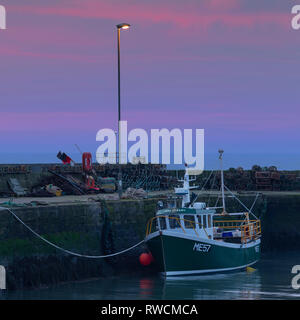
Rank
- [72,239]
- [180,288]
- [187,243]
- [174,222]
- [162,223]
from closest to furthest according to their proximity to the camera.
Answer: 1. [180,288]
2. [72,239]
3. [187,243]
4. [174,222]
5. [162,223]

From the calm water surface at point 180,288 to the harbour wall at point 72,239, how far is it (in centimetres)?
62

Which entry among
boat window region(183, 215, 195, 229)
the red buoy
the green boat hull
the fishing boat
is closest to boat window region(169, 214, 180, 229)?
the fishing boat

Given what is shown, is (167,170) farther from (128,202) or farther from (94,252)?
(94,252)

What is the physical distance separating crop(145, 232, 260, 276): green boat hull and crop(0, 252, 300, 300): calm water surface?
14.5 inches

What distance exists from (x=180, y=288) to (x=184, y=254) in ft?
7.02

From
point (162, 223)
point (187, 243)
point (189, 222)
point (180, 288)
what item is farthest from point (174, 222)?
point (180, 288)

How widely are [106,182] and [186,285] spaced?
14.3m

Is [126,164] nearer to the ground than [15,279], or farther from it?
farther from it

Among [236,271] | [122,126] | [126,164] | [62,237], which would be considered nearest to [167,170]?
[126,164]

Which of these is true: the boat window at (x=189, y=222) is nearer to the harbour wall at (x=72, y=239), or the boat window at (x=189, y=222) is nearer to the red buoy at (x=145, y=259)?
the red buoy at (x=145, y=259)

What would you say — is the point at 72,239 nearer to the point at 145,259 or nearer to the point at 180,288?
the point at 145,259

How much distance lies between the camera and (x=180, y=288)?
26.8 metres

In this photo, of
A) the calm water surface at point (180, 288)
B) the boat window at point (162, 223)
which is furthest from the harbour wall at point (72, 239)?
the boat window at point (162, 223)

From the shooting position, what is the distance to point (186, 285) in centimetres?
2738
